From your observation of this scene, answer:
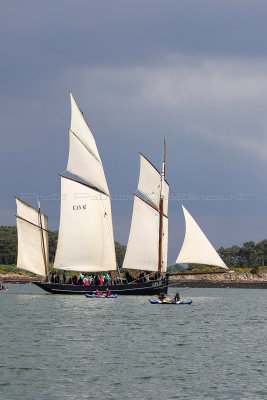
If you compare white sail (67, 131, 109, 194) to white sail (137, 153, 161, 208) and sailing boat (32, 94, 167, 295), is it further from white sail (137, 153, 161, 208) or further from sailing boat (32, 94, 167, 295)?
white sail (137, 153, 161, 208)

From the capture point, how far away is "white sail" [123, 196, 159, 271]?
3467 inches

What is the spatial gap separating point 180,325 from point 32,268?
4048 centimetres

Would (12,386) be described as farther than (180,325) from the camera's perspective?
No

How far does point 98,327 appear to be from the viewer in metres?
51.0

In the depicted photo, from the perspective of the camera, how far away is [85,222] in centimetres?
9056

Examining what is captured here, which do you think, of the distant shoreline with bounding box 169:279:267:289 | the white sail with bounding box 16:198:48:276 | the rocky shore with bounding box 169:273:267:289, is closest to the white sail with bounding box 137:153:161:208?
the white sail with bounding box 16:198:48:276

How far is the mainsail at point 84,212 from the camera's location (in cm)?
9019

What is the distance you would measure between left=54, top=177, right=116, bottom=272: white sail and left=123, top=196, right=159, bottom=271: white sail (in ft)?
13.5

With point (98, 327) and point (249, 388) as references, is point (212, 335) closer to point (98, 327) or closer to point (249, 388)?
point (98, 327)

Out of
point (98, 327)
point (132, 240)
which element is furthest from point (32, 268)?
point (98, 327)

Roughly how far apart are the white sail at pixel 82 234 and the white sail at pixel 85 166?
6.40ft

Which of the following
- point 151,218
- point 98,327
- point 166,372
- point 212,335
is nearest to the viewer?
point 166,372

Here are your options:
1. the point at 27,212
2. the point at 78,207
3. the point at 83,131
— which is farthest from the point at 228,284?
the point at 27,212

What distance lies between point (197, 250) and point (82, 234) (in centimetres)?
1795
